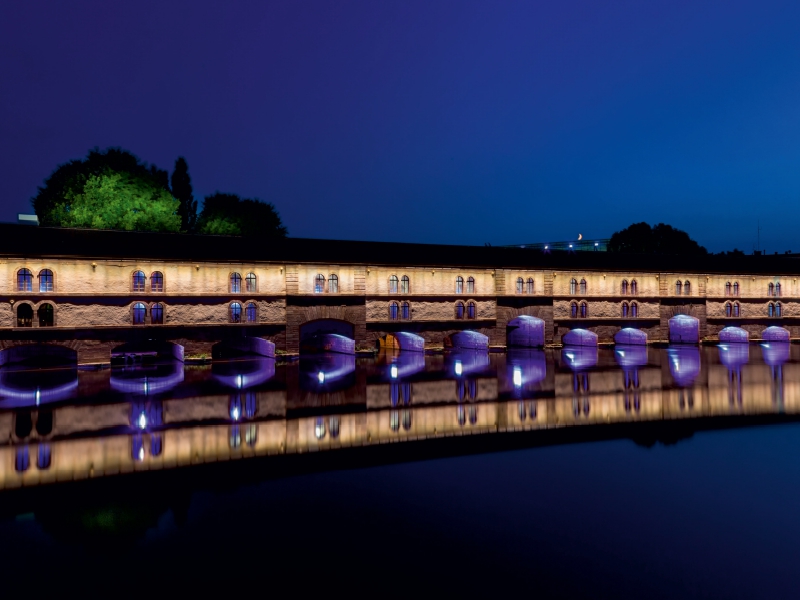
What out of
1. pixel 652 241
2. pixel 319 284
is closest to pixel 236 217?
pixel 319 284

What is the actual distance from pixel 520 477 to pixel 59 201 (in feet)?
158

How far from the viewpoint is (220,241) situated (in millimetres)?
36531

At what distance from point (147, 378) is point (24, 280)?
9.16 meters

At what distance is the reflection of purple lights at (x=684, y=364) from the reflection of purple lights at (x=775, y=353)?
160 inches

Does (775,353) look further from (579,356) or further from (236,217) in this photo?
(236,217)

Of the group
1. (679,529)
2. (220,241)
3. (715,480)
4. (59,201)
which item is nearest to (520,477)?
(679,529)

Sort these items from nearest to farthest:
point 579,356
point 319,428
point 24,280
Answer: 1. point 319,428
2. point 24,280
3. point 579,356

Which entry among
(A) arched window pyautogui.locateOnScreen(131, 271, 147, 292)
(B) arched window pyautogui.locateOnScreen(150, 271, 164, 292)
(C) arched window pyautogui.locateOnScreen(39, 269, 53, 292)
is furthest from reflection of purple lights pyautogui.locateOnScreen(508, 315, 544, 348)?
(C) arched window pyautogui.locateOnScreen(39, 269, 53, 292)

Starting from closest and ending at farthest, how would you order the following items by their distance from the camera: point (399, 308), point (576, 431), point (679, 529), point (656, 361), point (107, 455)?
1. point (679, 529)
2. point (107, 455)
3. point (576, 431)
4. point (656, 361)
5. point (399, 308)

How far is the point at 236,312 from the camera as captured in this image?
3466 centimetres

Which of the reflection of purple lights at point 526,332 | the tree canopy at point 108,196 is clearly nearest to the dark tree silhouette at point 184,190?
the tree canopy at point 108,196

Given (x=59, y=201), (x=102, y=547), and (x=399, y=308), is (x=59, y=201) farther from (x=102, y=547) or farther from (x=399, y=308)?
(x=102, y=547)

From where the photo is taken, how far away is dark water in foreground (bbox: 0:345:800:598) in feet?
27.2

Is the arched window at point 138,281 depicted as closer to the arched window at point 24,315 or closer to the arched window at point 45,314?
the arched window at point 45,314
